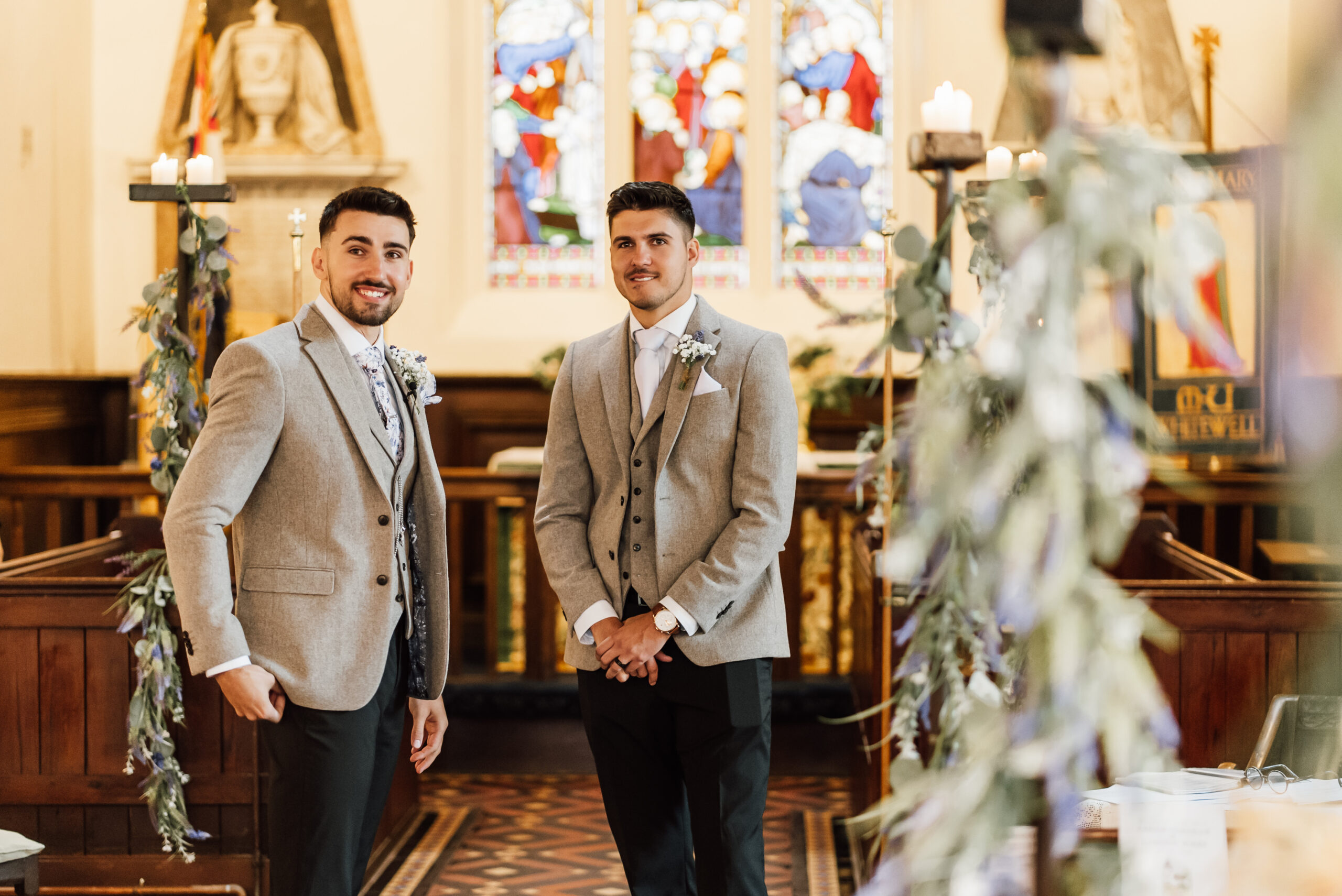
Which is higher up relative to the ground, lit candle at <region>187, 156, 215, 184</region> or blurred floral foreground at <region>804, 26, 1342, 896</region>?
lit candle at <region>187, 156, 215, 184</region>

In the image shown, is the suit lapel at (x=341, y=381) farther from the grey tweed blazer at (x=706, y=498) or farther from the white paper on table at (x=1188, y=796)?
the white paper on table at (x=1188, y=796)

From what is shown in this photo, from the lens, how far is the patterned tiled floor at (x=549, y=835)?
10.7 ft

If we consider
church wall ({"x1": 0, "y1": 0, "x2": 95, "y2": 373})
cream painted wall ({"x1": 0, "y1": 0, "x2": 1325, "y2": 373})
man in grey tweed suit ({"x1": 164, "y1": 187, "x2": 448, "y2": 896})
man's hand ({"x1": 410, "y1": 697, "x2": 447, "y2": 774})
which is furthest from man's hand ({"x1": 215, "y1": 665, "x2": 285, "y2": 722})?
cream painted wall ({"x1": 0, "y1": 0, "x2": 1325, "y2": 373})

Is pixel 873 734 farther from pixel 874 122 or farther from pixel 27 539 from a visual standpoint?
pixel 874 122

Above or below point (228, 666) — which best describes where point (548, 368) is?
above

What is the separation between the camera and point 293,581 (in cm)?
196

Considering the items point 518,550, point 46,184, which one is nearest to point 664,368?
point 518,550

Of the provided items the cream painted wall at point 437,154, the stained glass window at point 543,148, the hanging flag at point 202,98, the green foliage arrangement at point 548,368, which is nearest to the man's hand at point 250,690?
the green foliage arrangement at point 548,368

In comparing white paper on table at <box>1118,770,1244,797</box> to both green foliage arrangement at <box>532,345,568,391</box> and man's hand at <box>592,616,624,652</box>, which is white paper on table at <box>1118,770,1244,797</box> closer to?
man's hand at <box>592,616,624,652</box>

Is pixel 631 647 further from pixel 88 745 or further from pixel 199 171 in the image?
pixel 199 171

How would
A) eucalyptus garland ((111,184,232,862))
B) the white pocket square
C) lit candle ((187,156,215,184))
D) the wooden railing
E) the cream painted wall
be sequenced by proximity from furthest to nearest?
the cream painted wall < the wooden railing < lit candle ((187,156,215,184)) < eucalyptus garland ((111,184,232,862)) < the white pocket square

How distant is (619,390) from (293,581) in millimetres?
652

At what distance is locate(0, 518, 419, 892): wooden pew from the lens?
2945 mm

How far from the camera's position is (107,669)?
2.96 meters
